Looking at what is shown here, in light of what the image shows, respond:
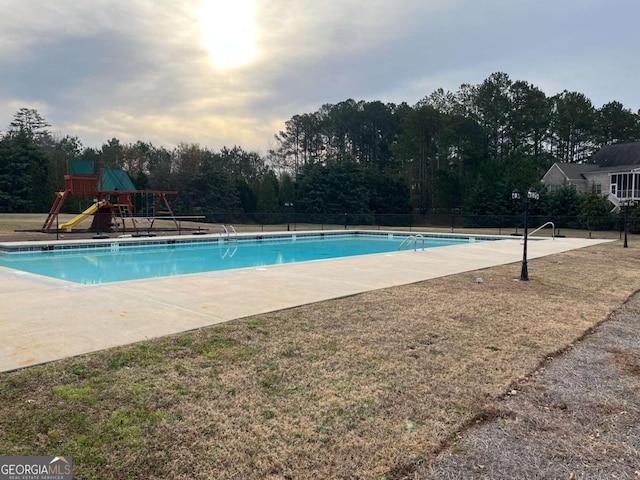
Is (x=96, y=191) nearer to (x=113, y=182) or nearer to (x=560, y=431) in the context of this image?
(x=113, y=182)

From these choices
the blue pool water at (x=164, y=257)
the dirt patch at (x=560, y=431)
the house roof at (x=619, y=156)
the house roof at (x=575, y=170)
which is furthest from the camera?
the house roof at (x=575, y=170)

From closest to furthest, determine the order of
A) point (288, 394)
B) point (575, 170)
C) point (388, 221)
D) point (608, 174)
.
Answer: point (288, 394), point (388, 221), point (608, 174), point (575, 170)

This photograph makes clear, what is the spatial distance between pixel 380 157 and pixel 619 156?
23.9 m

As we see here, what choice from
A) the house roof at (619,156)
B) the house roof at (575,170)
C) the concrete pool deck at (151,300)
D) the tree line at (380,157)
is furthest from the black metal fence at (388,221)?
the concrete pool deck at (151,300)

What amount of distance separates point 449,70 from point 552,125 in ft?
101

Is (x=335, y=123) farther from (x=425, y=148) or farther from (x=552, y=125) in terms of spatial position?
(x=552, y=125)

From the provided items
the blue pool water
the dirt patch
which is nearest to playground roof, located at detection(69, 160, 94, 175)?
the blue pool water

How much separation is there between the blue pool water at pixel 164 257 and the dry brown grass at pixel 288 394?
6.41m

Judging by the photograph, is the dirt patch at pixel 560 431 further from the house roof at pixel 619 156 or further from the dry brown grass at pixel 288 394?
the house roof at pixel 619 156

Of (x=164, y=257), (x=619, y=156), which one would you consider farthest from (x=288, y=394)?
(x=619, y=156)

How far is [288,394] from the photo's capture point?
3.12 metres

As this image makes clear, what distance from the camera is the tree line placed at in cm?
3403

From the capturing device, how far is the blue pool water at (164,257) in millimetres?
10820

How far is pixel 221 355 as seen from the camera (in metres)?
3.86
